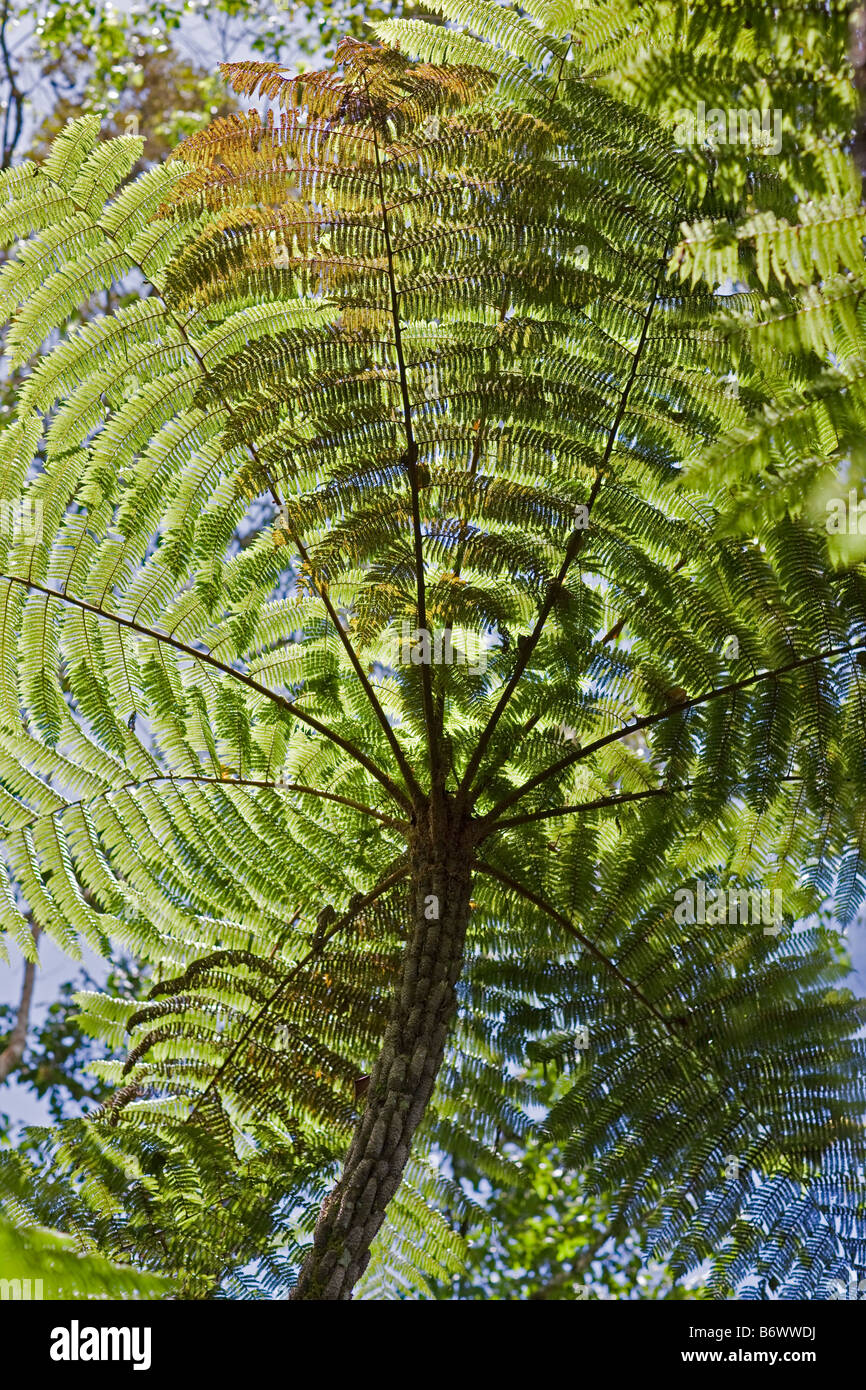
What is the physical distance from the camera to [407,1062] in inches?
67.4

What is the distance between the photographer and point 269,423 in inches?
78.0

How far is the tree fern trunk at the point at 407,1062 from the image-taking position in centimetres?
156

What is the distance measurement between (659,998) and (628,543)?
97 centimetres

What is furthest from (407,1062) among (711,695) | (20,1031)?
(20,1031)

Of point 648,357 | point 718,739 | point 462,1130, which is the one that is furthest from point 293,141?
point 462,1130

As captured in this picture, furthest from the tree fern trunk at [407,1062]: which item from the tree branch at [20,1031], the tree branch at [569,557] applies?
the tree branch at [20,1031]

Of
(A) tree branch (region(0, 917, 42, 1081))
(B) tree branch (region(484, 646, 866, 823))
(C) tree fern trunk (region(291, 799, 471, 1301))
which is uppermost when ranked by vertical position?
(A) tree branch (region(0, 917, 42, 1081))

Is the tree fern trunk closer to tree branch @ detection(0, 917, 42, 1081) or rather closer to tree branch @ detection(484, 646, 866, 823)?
tree branch @ detection(484, 646, 866, 823)

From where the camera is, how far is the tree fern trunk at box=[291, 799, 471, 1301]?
1559mm

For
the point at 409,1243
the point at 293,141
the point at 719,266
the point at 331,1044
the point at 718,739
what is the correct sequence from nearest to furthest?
the point at 719,266
the point at 293,141
the point at 718,739
the point at 331,1044
the point at 409,1243

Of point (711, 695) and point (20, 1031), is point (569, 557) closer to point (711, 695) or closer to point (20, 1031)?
point (711, 695)

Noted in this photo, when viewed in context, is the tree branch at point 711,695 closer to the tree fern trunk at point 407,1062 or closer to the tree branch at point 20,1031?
the tree fern trunk at point 407,1062

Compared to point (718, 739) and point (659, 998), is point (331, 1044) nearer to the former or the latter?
point (659, 998)

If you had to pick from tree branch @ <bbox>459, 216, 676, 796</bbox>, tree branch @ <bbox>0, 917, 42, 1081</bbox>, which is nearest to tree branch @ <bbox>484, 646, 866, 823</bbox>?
tree branch @ <bbox>459, 216, 676, 796</bbox>
